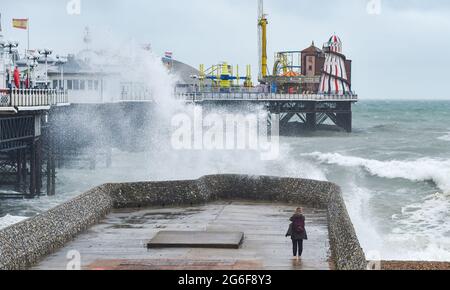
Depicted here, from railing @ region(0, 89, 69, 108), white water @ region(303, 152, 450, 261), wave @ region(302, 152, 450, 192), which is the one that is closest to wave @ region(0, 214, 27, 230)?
railing @ region(0, 89, 69, 108)

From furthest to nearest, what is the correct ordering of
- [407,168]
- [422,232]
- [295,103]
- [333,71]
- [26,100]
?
[333,71] < [295,103] < [407,168] < [26,100] < [422,232]

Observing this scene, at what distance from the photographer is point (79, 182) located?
53125mm

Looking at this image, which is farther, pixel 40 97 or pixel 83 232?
pixel 40 97

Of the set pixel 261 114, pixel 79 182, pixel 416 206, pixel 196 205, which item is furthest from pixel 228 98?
pixel 196 205

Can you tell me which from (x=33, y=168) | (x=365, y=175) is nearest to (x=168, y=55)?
(x=365, y=175)

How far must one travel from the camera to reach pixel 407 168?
63094 millimetres

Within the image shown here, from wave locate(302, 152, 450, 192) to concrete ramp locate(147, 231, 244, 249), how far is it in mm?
31538

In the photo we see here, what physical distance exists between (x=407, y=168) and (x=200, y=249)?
44.1 metres

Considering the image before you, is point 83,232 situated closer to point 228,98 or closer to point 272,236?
point 272,236

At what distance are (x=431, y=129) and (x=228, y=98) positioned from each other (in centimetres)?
3330

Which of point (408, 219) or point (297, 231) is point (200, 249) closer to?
point (297, 231)

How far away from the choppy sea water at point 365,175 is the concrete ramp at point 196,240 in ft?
20.4

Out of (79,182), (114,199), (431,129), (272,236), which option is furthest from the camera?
(431,129)

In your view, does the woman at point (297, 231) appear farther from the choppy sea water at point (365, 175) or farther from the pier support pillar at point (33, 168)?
the pier support pillar at point (33, 168)
